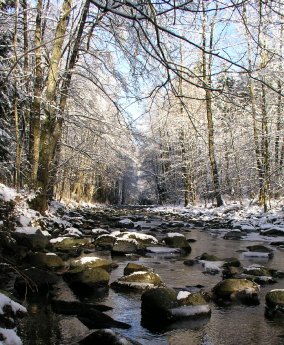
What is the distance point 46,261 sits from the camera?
6582 mm

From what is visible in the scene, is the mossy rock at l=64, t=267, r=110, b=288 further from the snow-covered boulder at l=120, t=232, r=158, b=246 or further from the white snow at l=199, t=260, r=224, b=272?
the snow-covered boulder at l=120, t=232, r=158, b=246

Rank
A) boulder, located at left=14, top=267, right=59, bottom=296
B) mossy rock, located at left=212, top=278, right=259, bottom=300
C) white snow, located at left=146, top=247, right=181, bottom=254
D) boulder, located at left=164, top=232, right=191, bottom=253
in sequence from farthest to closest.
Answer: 1. boulder, located at left=164, top=232, right=191, bottom=253
2. white snow, located at left=146, top=247, right=181, bottom=254
3. mossy rock, located at left=212, top=278, right=259, bottom=300
4. boulder, located at left=14, top=267, right=59, bottom=296

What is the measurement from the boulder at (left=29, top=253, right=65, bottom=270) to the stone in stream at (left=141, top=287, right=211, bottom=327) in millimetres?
2345

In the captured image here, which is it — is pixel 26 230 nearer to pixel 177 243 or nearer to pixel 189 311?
pixel 177 243

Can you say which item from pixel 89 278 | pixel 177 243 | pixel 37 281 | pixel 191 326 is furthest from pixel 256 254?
pixel 37 281

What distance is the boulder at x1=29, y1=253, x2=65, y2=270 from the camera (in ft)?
21.3

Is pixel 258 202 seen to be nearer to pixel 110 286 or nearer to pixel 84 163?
pixel 84 163

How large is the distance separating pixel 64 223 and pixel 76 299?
6.90m

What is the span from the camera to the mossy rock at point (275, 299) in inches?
188

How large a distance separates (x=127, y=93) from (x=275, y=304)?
535cm

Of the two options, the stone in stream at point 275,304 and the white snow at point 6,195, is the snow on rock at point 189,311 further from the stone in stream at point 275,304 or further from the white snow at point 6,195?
the white snow at point 6,195

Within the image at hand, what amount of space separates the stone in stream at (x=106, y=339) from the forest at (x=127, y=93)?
177 centimetres

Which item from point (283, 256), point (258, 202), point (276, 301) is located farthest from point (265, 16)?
point (258, 202)

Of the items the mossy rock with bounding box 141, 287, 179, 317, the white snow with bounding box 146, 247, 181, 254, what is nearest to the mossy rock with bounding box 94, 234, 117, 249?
the white snow with bounding box 146, 247, 181, 254
